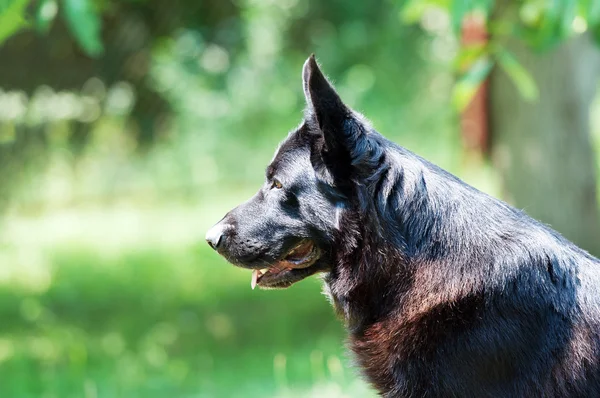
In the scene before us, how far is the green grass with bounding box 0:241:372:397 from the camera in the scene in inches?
273

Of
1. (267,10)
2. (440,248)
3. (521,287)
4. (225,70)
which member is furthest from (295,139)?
(267,10)

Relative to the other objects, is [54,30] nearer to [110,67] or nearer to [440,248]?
[110,67]

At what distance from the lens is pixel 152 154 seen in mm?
9930

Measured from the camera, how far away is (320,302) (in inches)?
391

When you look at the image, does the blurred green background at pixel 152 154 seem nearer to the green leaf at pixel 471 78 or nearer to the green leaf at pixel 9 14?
the green leaf at pixel 9 14

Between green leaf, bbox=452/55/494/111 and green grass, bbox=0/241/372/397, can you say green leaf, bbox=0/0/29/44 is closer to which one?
green leaf, bbox=452/55/494/111

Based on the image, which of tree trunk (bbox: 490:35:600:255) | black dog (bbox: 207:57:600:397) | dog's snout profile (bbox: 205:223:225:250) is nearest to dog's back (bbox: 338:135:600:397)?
black dog (bbox: 207:57:600:397)

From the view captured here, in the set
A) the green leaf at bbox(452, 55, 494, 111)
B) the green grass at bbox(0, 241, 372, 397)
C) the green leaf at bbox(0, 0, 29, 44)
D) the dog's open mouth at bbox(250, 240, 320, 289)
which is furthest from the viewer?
the green grass at bbox(0, 241, 372, 397)

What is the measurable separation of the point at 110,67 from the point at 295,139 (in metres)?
5.03

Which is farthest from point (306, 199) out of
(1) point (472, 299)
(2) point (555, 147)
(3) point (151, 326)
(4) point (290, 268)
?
(3) point (151, 326)

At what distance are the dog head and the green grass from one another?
76.0 inches

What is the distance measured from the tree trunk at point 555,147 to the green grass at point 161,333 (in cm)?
234

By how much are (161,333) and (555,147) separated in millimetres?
4398

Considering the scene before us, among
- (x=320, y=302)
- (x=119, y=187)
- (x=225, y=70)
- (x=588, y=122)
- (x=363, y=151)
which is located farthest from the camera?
(x=119, y=187)
